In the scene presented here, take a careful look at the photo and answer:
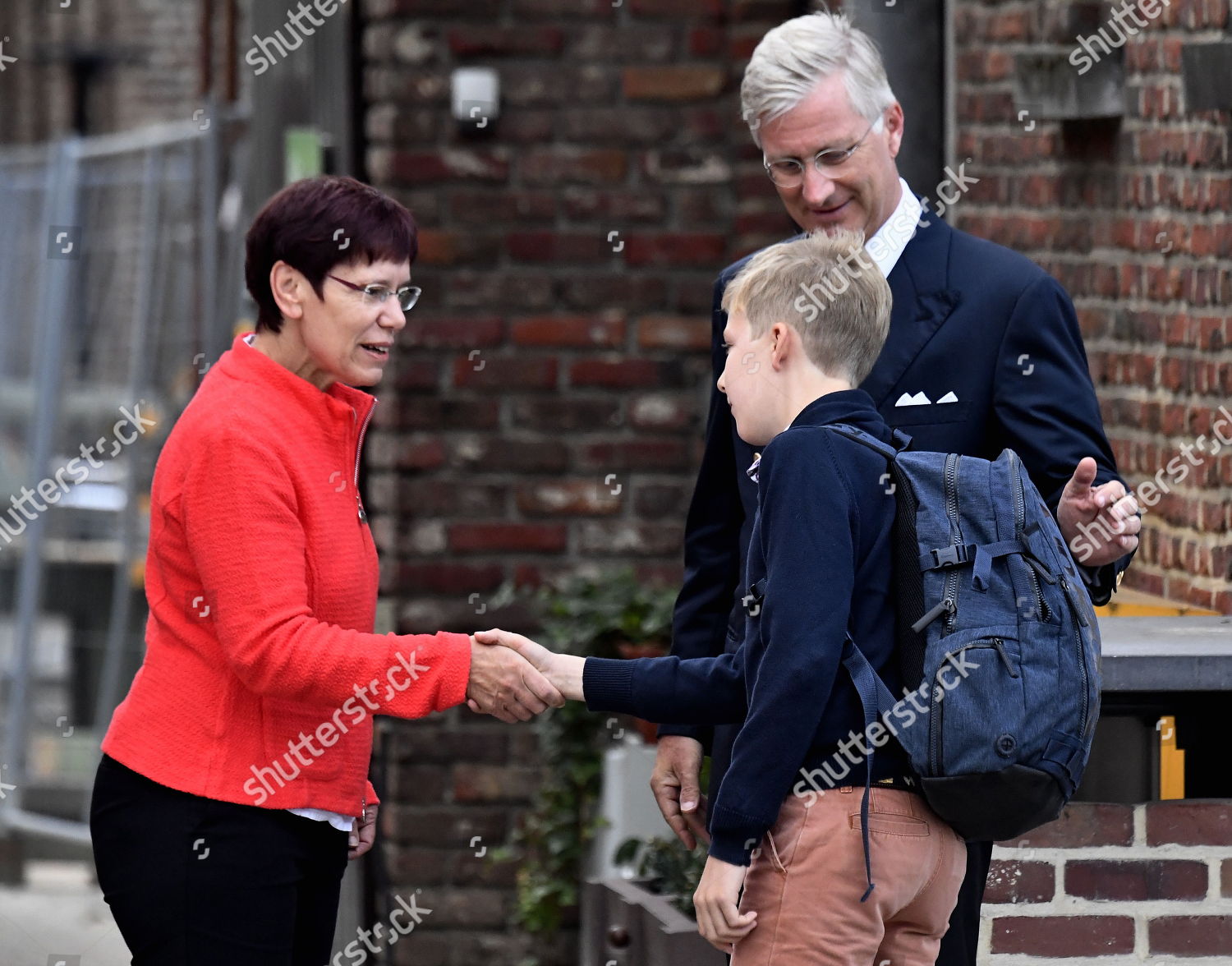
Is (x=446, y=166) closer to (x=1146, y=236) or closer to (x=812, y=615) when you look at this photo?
(x=1146, y=236)

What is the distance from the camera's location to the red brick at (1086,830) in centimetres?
299

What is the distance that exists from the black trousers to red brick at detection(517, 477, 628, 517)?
258 centimetres

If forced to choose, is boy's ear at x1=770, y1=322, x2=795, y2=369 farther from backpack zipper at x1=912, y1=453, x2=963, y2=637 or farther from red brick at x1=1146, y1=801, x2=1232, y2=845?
red brick at x1=1146, y1=801, x2=1232, y2=845

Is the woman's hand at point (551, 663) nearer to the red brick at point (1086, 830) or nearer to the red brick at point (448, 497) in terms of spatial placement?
the red brick at point (1086, 830)

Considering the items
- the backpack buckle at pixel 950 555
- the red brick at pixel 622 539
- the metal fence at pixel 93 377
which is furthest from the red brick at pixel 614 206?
the backpack buckle at pixel 950 555

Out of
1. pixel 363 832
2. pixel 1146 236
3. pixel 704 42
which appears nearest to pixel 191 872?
pixel 363 832

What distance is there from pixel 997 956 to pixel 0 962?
371cm

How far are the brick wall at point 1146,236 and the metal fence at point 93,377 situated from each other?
3.52m

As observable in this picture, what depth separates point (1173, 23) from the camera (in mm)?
3674

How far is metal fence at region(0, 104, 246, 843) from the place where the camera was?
24.2 feet

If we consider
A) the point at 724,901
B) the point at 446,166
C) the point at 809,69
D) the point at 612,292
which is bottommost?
the point at 724,901

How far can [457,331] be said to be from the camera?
5062 millimetres

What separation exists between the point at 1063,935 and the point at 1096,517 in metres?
0.88

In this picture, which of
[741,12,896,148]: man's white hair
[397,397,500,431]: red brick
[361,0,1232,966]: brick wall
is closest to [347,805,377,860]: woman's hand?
[741,12,896,148]: man's white hair
